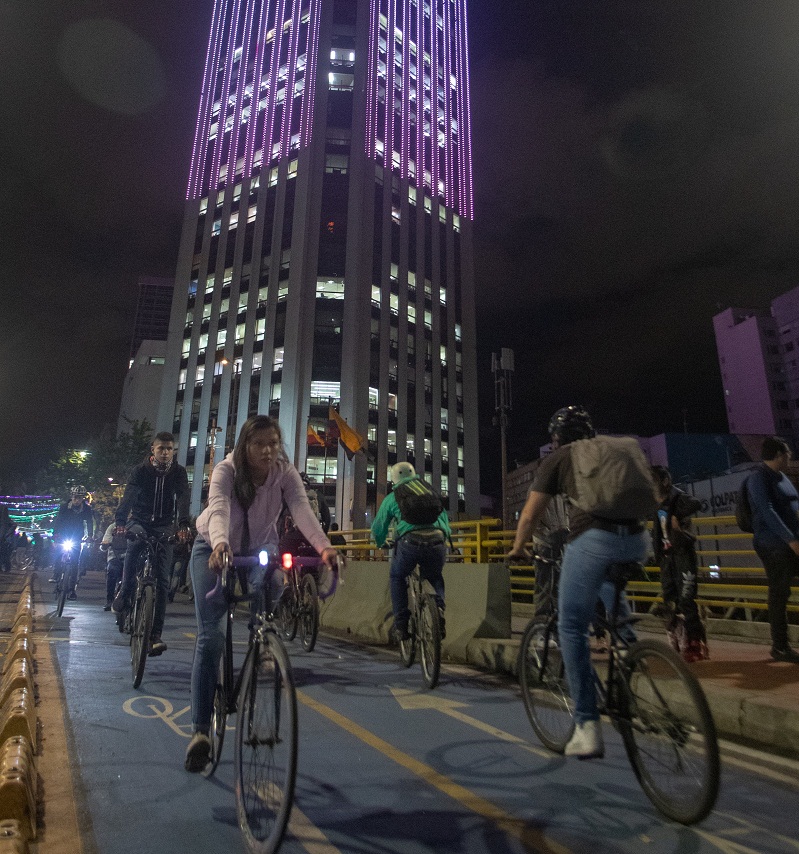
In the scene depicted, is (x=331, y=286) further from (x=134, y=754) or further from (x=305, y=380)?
(x=134, y=754)

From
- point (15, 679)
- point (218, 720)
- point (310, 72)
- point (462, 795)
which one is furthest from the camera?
point (310, 72)

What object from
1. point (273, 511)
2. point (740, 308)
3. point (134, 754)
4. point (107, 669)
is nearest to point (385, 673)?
point (107, 669)

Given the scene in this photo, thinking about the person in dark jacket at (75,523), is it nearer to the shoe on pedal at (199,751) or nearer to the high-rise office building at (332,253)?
the shoe on pedal at (199,751)

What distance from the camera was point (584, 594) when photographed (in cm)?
323

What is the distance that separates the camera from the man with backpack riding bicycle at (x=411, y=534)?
6.21 metres

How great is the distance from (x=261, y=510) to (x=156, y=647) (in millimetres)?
3137

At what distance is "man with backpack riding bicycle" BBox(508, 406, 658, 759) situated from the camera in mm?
3098

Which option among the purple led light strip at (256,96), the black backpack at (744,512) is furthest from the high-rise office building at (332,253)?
the black backpack at (744,512)

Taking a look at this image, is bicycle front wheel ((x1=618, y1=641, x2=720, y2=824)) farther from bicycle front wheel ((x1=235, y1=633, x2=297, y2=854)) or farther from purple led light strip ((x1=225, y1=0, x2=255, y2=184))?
purple led light strip ((x1=225, y1=0, x2=255, y2=184))

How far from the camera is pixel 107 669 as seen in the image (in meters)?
6.21

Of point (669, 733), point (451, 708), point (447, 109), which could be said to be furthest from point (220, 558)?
point (447, 109)

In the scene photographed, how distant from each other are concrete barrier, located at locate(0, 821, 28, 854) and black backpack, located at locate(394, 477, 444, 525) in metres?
4.25

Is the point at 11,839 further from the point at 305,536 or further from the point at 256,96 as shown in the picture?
the point at 256,96

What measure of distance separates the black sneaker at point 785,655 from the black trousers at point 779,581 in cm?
4
